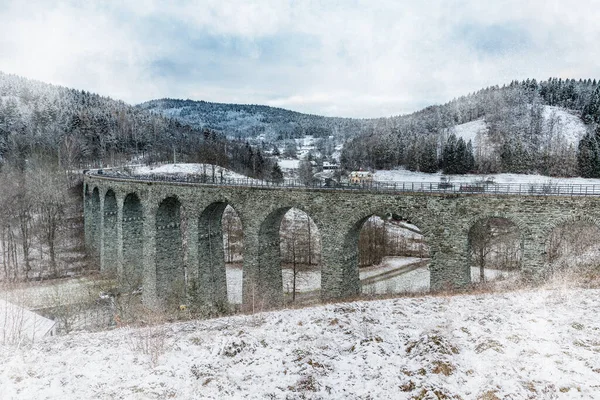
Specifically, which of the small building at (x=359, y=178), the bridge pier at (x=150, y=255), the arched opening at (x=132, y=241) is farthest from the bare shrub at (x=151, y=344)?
the arched opening at (x=132, y=241)

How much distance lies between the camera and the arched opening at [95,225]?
5326cm

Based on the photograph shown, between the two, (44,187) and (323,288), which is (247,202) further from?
(44,187)

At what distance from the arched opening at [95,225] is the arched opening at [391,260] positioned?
3556 cm

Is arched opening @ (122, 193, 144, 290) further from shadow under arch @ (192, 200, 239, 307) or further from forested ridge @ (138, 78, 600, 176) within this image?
forested ridge @ (138, 78, 600, 176)

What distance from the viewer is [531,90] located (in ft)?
526

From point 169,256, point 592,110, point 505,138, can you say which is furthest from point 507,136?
point 169,256

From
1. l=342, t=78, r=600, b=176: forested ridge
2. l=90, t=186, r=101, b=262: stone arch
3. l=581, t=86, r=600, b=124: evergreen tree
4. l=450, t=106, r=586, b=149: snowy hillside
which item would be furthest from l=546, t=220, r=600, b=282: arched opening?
l=581, t=86, r=600, b=124: evergreen tree

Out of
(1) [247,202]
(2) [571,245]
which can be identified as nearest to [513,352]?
(1) [247,202]

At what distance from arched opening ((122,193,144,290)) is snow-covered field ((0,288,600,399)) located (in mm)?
27382

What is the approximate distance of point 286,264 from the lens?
2312 inches

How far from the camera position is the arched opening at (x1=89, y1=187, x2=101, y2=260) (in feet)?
175

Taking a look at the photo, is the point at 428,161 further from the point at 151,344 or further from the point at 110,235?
the point at 151,344

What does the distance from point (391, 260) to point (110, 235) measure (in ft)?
129

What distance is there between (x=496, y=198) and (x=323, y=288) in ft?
43.0
